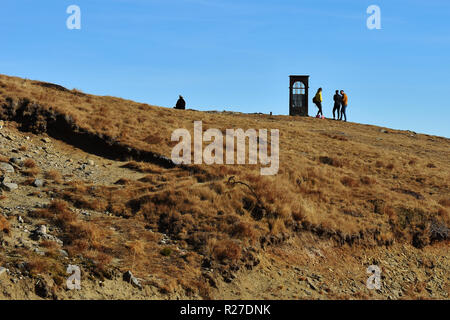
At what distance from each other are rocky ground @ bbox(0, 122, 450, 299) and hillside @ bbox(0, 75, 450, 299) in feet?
0.15

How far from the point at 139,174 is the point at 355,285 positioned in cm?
997

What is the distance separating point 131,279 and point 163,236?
282cm

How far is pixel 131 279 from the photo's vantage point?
489 inches

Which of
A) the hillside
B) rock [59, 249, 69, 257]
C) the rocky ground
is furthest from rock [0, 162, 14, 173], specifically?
rock [59, 249, 69, 257]

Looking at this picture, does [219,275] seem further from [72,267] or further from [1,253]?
[1,253]

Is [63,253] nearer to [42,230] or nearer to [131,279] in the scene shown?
[42,230]

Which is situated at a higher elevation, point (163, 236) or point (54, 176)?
point (54, 176)

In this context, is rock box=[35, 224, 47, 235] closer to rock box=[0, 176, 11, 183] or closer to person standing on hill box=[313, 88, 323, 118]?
rock box=[0, 176, 11, 183]

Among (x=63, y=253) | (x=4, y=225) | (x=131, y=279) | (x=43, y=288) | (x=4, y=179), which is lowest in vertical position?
(x=131, y=279)

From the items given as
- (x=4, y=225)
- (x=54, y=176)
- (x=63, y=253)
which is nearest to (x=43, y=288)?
(x=63, y=253)

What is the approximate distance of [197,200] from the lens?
55.3ft

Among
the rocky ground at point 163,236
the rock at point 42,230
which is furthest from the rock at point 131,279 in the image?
the rock at point 42,230
